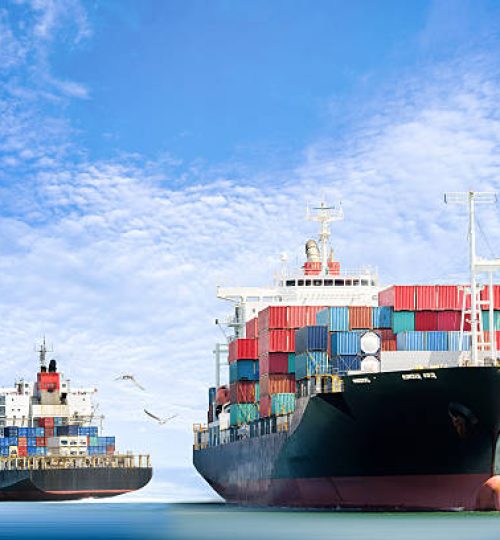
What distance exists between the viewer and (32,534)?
44.2 metres

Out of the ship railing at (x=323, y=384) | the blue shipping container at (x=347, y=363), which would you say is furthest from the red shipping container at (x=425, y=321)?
the ship railing at (x=323, y=384)

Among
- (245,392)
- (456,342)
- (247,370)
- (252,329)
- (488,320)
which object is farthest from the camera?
(252,329)

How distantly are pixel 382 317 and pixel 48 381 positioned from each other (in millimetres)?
38100

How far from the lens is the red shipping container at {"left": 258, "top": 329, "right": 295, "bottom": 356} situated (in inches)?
2205

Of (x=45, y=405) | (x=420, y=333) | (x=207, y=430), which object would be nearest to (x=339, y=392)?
(x=420, y=333)

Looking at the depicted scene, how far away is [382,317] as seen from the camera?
166 feet

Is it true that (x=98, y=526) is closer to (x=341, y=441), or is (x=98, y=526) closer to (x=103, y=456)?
(x=341, y=441)

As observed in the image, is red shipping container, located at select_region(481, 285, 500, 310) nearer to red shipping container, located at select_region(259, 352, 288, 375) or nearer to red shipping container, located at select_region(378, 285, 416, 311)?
red shipping container, located at select_region(378, 285, 416, 311)

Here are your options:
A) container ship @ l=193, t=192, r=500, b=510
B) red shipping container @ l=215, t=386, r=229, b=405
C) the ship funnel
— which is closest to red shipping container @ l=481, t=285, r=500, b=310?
container ship @ l=193, t=192, r=500, b=510

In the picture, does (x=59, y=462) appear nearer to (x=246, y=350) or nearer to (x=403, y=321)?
(x=246, y=350)

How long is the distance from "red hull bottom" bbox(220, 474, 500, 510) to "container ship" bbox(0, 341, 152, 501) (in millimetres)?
29786

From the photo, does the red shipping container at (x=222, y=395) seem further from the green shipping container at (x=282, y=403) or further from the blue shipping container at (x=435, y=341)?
the blue shipping container at (x=435, y=341)

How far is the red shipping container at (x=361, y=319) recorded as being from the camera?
50312mm

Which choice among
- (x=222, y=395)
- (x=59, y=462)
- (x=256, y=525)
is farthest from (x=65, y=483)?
(x=256, y=525)
